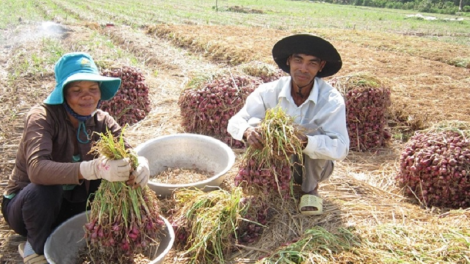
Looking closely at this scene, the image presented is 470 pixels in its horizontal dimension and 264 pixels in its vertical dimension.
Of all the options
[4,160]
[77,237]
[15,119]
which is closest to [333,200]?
[77,237]

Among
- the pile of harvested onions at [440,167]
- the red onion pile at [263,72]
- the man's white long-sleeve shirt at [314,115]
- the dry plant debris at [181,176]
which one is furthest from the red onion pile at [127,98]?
the pile of harvested onions at [440,167]

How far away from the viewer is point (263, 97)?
2.94 m

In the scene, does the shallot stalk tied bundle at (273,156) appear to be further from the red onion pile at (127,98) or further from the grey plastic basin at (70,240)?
the red onion pile at (127,98)

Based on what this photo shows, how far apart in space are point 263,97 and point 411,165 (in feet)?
4.71

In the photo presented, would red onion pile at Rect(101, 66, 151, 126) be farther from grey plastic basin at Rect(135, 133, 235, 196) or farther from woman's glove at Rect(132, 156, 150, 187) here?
woman's glove at Rect(132, 156, 150, 187)

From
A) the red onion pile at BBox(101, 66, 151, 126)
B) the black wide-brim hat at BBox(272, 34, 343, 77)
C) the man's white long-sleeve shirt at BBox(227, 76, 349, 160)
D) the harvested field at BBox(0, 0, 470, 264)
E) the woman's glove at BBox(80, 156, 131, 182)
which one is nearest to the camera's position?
the woman's glove at BBox(80, 156, 131, 182)

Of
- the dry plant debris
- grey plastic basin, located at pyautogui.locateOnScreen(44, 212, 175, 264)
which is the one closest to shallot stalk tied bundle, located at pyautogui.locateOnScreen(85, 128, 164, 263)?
grey plastic basin, located at pyautogui.locateOnScreen(44, 212, 175, 264)

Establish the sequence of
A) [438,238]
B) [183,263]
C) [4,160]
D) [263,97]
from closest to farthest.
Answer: [438,238] → [183,263] → [263,97] → [4,160]

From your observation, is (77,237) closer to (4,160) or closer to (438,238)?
(4,160)

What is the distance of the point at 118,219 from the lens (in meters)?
2.07

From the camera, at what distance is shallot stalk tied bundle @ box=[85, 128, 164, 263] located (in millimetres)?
2061

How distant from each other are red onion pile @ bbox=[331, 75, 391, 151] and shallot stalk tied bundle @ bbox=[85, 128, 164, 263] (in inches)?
108

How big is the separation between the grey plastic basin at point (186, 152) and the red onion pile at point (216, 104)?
2.40 ft

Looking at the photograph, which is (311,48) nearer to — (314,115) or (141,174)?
(314,115)
